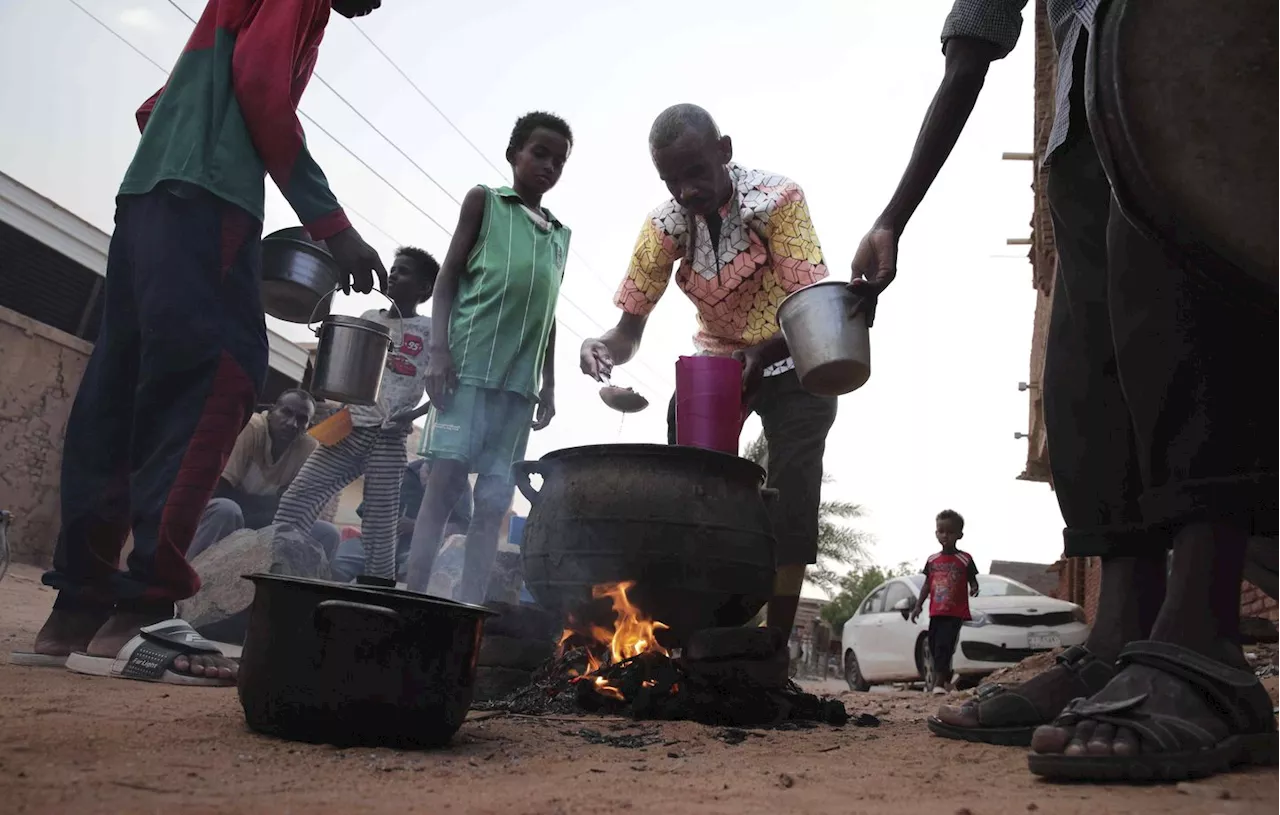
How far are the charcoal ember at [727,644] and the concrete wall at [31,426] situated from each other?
9.85 m

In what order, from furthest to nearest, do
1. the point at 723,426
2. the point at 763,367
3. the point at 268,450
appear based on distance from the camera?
1. the point at 268,450
2. the point at 763,367
3. the point at 723,426

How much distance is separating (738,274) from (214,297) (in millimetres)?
2019

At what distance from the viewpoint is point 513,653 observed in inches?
131

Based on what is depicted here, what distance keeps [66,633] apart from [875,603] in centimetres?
1069

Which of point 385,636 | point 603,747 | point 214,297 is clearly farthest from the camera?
point 214,297

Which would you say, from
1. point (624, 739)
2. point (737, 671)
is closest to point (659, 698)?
point (737, 671)

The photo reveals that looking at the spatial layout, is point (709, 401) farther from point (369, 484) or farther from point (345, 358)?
point (369, 484)

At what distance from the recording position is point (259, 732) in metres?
2.04

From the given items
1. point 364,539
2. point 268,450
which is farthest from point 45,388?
point 364,539

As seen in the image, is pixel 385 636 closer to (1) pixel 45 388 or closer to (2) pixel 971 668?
(2) pixel 971 668

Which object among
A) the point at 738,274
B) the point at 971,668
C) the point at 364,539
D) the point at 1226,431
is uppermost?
the point at 738,274

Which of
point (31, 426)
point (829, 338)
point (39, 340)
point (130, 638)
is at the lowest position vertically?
point (130, 638)

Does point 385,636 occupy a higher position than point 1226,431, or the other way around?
point 1226,431

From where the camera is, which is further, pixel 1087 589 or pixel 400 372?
pixel 1087 589
